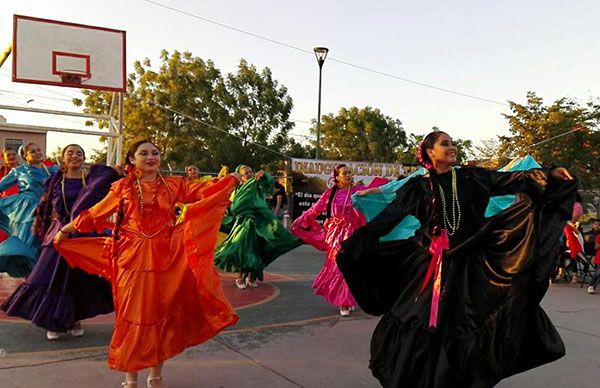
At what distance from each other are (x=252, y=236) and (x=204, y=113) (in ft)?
82.7

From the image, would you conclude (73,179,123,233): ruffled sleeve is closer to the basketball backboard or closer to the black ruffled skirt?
the black ruffled skirt

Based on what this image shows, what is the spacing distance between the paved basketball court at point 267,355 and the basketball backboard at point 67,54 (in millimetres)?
10197

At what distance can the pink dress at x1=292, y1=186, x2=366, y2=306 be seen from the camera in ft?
23.1

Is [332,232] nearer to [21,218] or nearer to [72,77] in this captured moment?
[21,218]

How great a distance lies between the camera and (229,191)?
4.63 m

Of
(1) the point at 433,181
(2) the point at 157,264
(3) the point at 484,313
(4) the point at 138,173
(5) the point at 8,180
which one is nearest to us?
(3) the point at 484,313

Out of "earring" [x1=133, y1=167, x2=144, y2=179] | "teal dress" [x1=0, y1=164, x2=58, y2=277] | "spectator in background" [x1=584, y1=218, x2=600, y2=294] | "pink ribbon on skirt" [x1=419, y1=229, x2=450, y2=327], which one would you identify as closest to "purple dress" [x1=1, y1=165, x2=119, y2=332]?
"earring" [x1=133, y1=167, x2=144, y2=179]

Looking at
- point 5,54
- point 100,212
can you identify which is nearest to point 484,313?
point 100,212

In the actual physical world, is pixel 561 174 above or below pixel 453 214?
above

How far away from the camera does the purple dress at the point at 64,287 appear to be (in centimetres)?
542

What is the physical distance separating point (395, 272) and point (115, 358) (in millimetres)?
2069

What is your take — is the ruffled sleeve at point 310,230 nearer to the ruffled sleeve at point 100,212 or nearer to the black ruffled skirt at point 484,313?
the ruffled sleeve at point 100,212

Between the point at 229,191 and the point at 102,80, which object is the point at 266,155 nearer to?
the point at 102,80

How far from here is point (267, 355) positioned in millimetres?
5164
